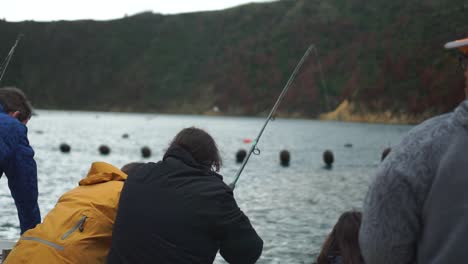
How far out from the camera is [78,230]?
3951 mm

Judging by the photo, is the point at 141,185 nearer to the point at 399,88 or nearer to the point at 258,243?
the point at 258,243

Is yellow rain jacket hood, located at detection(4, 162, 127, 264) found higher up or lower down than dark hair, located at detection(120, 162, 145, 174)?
lower down

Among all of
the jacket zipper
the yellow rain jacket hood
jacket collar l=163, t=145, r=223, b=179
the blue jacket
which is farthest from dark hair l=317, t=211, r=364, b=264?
the blue jacket

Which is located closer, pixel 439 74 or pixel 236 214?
pixel 236 214

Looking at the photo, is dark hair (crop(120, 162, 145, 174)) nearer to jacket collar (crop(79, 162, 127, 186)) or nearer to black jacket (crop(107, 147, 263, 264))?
jacket collar (crop(79, 162, 127, 186))

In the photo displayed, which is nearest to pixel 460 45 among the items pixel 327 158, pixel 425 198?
pixel 425 198

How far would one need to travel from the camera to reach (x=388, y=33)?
183 metres

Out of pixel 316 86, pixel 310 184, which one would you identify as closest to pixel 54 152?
pixel 310 184

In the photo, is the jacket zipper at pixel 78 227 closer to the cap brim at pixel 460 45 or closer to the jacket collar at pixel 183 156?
the jacket collar at pixel 183 156

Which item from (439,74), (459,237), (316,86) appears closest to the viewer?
(459,237)

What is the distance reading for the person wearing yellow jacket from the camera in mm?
3914

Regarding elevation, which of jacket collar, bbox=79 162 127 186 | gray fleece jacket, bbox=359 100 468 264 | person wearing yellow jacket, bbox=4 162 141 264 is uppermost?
gray fleece jacket, bbox=359 100 468 264

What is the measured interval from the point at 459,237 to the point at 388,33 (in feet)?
618

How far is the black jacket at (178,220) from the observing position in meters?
3.77
